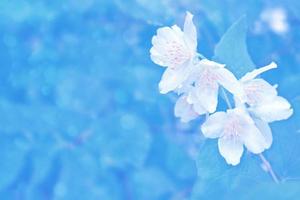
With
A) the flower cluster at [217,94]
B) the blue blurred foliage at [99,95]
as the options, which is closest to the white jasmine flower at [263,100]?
the flower cluster at [217,94]

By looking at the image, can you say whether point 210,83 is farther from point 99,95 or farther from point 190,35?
point 99,95

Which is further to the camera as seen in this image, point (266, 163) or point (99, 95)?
point (99, 95)

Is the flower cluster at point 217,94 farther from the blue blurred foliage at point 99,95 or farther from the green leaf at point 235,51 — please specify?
the blue blurred foliage at point 99,95

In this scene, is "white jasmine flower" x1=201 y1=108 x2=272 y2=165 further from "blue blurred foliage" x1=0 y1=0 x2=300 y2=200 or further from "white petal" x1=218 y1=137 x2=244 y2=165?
"blue blurred foliage" x1=0 y1=0 x2=300 y2=200

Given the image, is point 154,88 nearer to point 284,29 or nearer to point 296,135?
point 284,29

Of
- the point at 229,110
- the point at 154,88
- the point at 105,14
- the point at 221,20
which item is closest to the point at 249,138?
the point at 229,110

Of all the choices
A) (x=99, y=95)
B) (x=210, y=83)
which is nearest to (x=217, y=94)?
(x=210, y=83)

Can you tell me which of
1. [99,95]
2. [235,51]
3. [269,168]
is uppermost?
[99,95]
